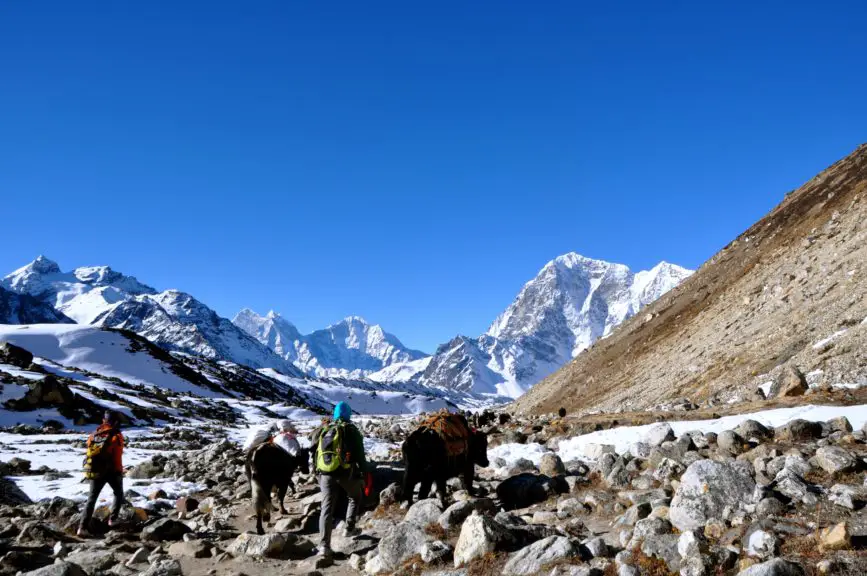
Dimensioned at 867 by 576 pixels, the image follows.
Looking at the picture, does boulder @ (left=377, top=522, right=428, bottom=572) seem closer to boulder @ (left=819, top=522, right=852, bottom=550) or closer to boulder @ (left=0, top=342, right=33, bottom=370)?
boulder @ (left=819, top=522, right=852, bottom=550)

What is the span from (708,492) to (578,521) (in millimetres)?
2125

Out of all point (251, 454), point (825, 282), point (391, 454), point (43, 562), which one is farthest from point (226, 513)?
point (825, 282)

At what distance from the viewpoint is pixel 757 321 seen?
92.0 feet

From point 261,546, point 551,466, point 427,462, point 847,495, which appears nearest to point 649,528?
point 847,495

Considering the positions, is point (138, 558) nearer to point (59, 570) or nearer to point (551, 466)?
point (59, 570)

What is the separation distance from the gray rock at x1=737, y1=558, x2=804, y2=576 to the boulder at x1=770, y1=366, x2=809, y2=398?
44.9 feet

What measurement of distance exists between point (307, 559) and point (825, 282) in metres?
26.6

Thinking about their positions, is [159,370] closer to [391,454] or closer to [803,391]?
[391,454]

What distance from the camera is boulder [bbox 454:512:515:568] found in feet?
24.2

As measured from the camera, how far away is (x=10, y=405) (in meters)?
43.6

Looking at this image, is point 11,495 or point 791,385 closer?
point 11,495

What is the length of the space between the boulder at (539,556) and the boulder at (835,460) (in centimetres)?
429

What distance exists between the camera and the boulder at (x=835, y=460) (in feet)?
26.0

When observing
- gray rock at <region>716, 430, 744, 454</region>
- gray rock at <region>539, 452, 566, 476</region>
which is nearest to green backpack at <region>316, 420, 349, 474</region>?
gray rock at <region>539, 452, 566, 476</region>
